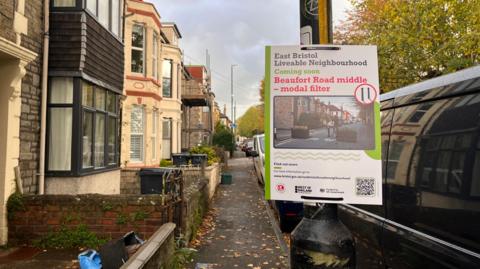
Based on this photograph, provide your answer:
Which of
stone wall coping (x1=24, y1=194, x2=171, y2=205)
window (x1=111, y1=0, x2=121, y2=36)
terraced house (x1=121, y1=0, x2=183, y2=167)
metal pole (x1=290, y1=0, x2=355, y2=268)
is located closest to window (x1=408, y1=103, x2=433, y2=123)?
metal pole (x1=290, y1=0, x2=355, y2=268)

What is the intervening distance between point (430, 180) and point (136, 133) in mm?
14586

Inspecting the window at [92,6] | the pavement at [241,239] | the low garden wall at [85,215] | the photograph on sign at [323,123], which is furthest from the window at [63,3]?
the photograph on sign at [323,123]

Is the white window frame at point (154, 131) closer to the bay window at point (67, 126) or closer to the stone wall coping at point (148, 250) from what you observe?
the bay window at point (67, 126)

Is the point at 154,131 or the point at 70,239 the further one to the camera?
the point at 154,131

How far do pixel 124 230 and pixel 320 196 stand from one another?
4579 mm

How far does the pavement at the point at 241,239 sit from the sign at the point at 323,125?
12.3 feet

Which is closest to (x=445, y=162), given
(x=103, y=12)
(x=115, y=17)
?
(x=103, y=12)

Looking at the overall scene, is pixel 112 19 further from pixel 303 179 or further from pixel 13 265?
pixel 303 179

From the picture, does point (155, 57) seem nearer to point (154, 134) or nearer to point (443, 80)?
point (154, 134)

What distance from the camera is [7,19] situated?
6008 mm

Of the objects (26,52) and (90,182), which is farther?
(90,182)

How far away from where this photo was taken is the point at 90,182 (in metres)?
Result: 8.12

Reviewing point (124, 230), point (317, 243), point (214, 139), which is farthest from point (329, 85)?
point (214, 139)

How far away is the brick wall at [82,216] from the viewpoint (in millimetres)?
6145
